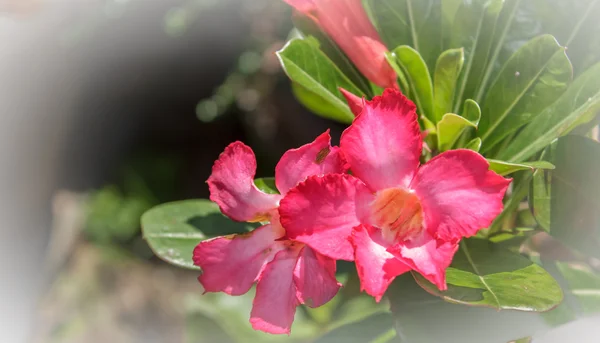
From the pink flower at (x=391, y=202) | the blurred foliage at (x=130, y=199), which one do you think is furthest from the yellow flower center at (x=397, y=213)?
the blurred foliage at (x=130, y=199)

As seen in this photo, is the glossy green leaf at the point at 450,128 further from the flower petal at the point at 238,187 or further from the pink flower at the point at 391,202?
the flower petal at the point at 238,187

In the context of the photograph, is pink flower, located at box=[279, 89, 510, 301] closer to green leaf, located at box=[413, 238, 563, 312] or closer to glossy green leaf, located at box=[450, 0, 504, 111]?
green leaf, located at box=[413, 238, 563, 312]

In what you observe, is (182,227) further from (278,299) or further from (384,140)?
(384,140)

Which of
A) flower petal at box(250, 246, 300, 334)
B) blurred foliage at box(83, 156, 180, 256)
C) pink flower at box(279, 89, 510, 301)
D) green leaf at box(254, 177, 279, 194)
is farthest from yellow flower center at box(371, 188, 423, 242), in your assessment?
blurred foliage at box(83, 156, 180, 256)

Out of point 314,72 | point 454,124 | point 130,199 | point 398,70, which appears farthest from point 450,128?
point 130,199

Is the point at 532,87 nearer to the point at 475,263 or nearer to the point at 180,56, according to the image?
the point at 475,263

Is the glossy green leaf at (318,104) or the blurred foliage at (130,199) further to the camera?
the blurred foliage at (130,199)
